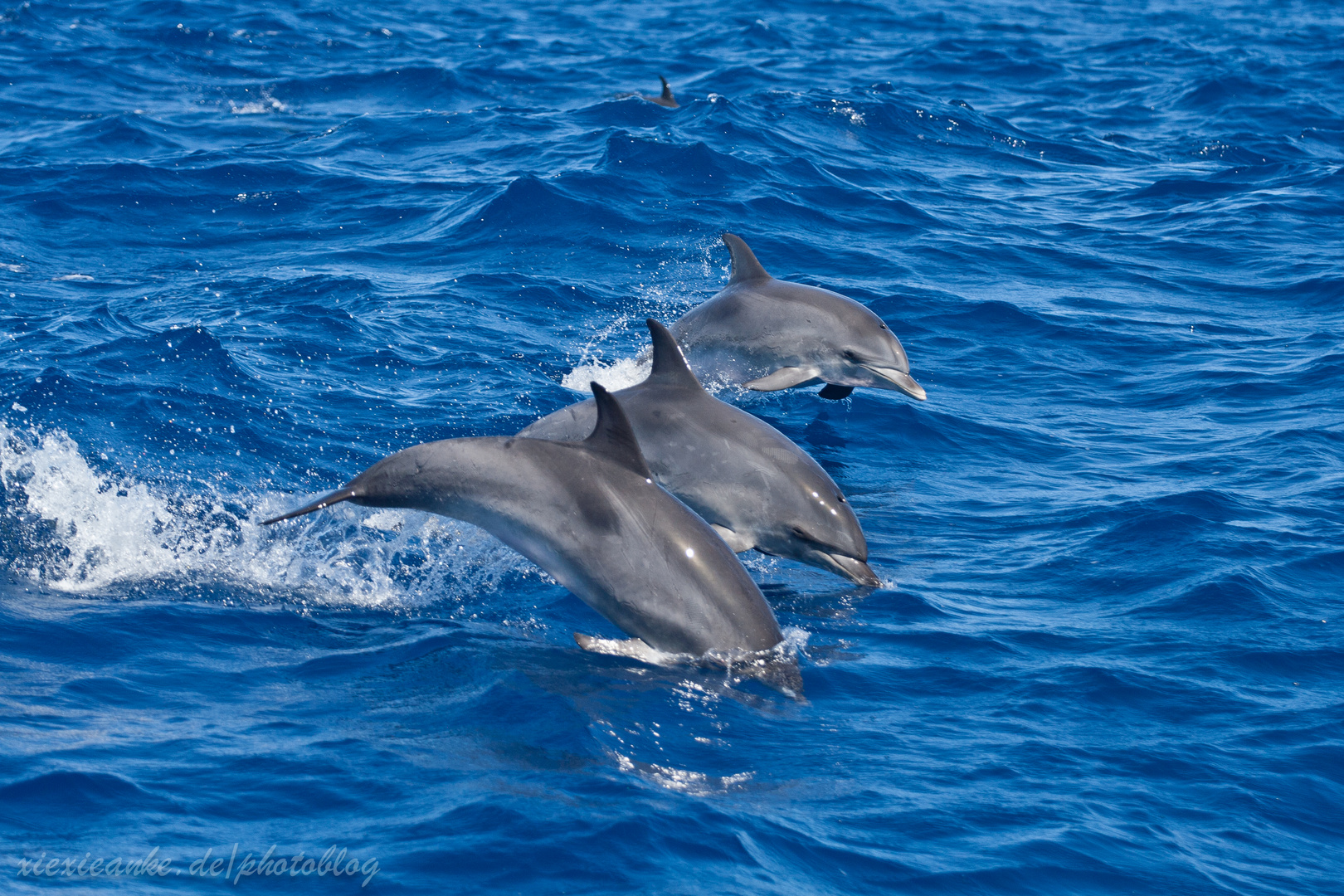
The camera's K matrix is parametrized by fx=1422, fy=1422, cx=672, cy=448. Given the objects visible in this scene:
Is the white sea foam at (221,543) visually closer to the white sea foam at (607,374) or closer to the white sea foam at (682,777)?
the white sea foam at (682,777)

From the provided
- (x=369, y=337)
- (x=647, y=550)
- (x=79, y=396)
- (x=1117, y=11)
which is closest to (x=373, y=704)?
(x=647, y=550)

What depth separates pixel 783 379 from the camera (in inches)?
457

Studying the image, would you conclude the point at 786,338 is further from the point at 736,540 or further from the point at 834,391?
the point at 736,540

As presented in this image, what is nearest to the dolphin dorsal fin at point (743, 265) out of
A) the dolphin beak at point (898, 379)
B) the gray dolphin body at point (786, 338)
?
the gray dolphin body at point (786, 338)

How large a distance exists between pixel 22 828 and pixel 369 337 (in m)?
7.83

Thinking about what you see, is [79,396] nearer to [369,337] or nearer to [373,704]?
[369,337]

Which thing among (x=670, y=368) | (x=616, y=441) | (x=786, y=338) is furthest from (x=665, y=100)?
(x=616, y=441)

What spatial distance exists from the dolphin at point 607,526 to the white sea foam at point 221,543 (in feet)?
3.18

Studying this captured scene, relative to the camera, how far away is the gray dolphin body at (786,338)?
11875 millimetres

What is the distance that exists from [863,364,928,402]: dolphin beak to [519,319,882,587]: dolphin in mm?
2933

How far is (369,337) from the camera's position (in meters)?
13.1

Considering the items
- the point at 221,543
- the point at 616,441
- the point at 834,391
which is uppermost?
the point at 616,441

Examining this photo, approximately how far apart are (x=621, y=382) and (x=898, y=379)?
238 centimetres

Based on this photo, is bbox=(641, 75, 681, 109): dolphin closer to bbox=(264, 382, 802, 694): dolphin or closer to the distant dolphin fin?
bbox=(264, 382, 802, 694): dolphin
